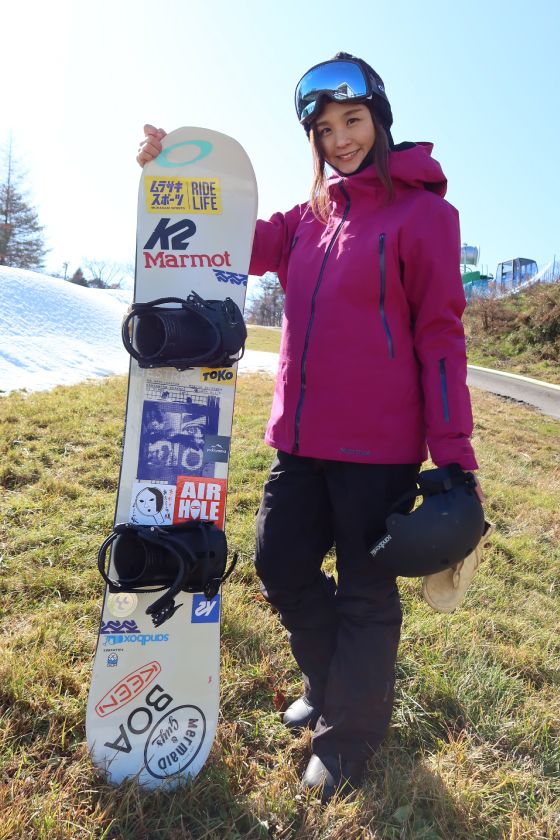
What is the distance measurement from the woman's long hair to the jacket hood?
0.07 ft

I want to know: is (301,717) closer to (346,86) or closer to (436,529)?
(436,529)

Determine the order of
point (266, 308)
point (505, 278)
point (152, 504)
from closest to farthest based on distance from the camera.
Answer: point (152, 504), point (505, 278), point (266, 308)

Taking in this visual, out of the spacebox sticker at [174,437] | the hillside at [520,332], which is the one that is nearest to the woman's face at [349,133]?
the spacebox sticker at [174,437]

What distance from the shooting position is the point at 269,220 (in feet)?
6.26

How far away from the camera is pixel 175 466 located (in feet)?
5.63

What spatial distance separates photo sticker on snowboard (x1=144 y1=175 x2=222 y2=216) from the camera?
1.82 meters

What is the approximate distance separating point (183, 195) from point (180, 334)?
565mm

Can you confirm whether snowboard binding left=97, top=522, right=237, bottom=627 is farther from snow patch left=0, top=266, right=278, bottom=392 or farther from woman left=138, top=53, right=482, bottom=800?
snow patch left=0, top=266, right=278, bottom=392

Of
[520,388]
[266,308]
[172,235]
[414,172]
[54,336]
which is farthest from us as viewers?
[266,308]

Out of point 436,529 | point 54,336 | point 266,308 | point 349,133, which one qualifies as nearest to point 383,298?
point 349,133

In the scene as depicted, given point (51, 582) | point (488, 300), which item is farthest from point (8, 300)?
point (488, 300)

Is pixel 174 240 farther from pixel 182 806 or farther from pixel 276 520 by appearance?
pixel 182 806

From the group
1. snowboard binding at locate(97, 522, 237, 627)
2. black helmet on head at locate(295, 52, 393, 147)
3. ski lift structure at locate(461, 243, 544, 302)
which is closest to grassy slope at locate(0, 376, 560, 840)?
snowboard binding at locate(97, 522, 237, 627)

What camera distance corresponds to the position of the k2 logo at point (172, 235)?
1.80 m
